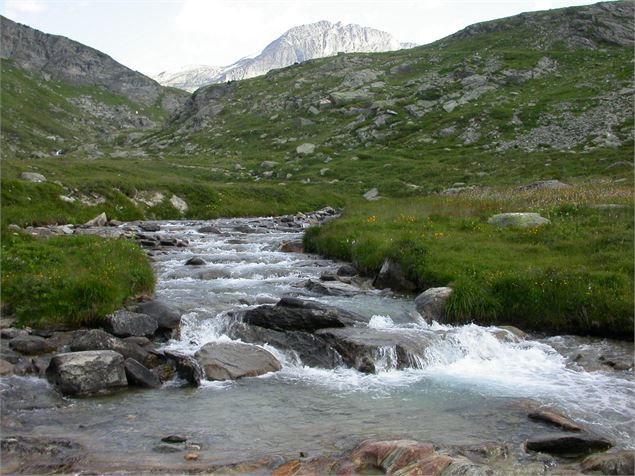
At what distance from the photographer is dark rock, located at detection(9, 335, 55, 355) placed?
13.8 meters

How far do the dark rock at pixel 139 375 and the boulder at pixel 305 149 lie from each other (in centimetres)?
7302

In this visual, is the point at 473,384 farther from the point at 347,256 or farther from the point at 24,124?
the point at 24,124

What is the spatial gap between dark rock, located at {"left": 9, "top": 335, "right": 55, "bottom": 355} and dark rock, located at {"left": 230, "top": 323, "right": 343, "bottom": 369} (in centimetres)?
494

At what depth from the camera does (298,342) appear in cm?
1535

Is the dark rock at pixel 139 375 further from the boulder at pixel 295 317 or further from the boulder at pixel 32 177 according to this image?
the boulder at pixel 32 177

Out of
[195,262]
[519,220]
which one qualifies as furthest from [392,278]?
[195,262]

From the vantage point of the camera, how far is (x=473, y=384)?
1323cm

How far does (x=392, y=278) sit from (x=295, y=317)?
23.9ft

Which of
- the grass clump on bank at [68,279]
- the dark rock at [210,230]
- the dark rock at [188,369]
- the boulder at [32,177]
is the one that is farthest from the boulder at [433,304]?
the boulder at [32,177]

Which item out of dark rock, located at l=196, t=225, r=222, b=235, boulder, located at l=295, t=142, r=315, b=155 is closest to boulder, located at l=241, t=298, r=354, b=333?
dark rock, located at l=196, t=225, r=222, b=235

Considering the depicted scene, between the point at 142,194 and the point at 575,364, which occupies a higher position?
the point at 142,194

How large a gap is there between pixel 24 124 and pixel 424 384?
563 ft

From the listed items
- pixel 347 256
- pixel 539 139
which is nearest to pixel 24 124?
pixel 539 139

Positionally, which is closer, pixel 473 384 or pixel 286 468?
pixel 286 468
